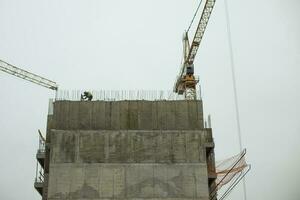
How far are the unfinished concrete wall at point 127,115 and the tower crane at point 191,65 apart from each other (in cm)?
3372

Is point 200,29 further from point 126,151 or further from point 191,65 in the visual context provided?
point 126,151

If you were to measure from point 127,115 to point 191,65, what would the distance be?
40.8 m

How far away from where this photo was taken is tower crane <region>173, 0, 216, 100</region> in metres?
87.2

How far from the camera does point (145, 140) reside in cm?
5144

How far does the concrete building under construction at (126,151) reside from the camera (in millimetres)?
49156

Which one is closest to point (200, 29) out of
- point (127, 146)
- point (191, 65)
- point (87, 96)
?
point (191, 65)

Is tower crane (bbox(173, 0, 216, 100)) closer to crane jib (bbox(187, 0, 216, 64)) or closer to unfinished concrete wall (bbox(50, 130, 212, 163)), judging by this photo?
crane jib (bbox(187, 0, 216, 64))

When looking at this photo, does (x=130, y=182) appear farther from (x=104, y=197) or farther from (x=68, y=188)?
(x=68, y=188)

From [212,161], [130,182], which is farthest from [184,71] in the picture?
[130,182]

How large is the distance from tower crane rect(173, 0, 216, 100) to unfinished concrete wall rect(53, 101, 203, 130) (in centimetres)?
3372

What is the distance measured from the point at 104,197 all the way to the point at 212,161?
1307cm

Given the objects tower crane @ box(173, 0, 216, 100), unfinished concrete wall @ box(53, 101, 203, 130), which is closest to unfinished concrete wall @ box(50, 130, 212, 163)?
unfinished concrete wall @ box(53, 101, 203, 130)

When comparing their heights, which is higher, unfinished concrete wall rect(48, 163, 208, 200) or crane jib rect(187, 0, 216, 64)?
crane jib rect(187, 0, 216, 64)

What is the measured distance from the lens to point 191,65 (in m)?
92.6
